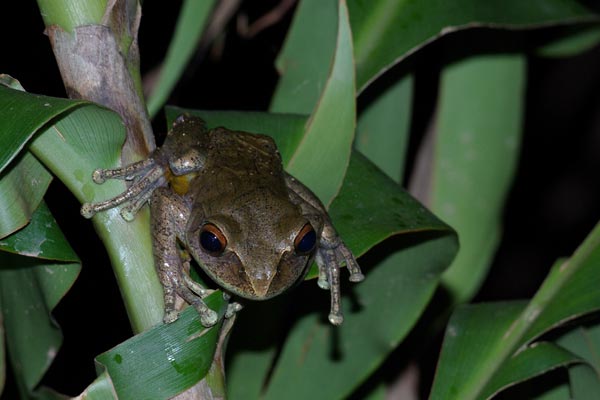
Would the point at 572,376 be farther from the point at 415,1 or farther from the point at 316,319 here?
the point at 415,1

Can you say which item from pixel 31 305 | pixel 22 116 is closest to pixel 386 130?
pixel 31 305

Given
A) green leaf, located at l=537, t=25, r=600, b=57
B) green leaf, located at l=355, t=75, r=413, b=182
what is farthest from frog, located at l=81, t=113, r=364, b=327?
green leaf, located at l=537, t=25, r=600, b=57

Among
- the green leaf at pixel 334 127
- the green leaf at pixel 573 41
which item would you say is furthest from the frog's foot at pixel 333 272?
the green leaf at pixel 573 41

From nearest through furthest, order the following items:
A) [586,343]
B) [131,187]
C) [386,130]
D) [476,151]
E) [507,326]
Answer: [131,187] < [507,326] < [586,343] < [386,130] < [476,151]

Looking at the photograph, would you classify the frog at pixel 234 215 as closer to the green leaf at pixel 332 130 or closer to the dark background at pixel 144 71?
the green leaf at pixel 332 130

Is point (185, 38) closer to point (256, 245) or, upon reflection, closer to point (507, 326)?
point (256, 245)

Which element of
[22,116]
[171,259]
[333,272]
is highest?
[22,116]
